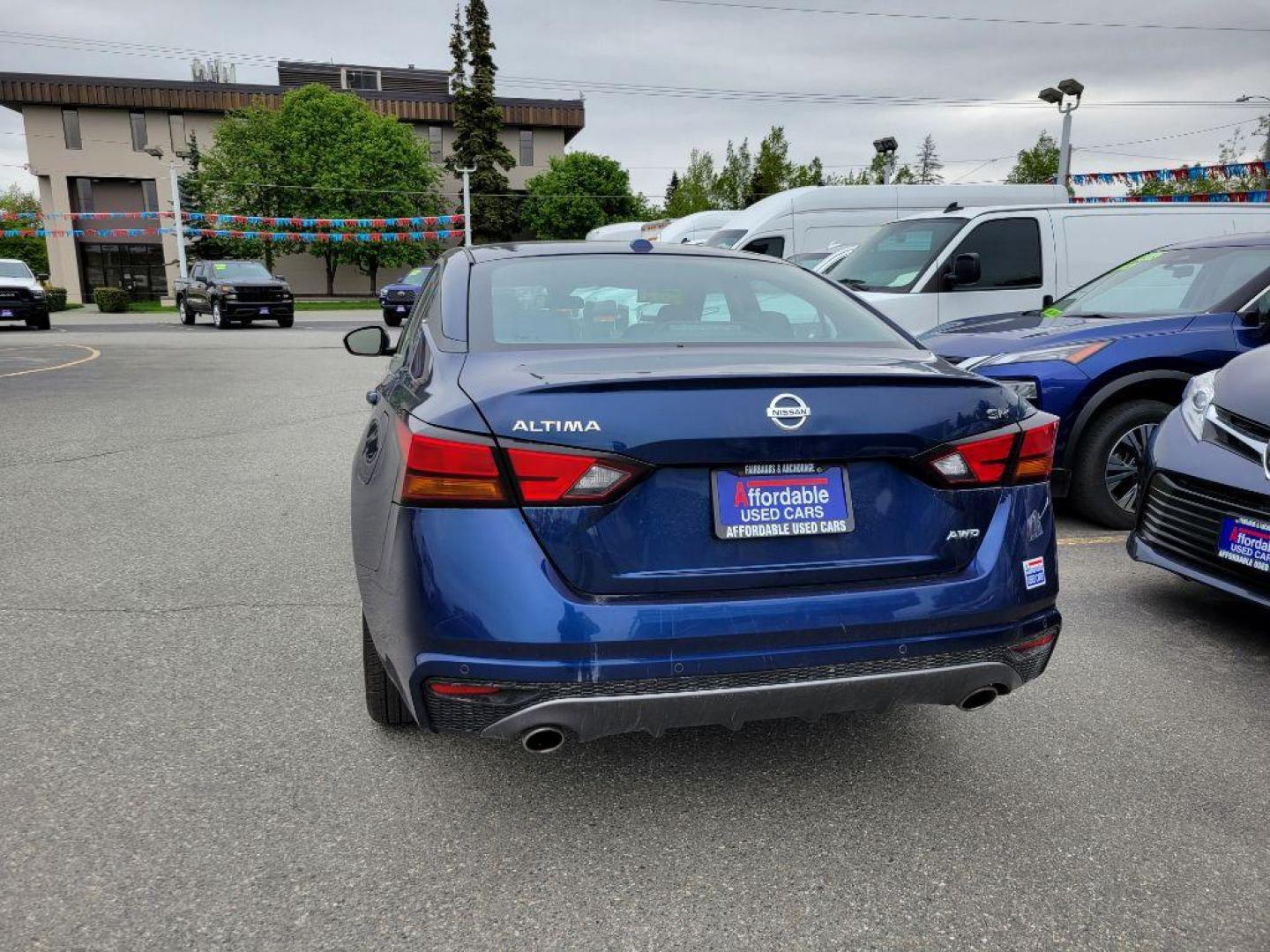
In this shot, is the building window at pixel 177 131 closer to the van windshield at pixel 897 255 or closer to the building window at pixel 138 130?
the building window at pixel 138 130

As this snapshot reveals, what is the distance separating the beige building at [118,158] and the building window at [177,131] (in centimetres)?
5

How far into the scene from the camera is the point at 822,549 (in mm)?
2379

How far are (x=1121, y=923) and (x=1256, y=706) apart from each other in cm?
161

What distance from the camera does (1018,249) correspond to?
29.1 feet

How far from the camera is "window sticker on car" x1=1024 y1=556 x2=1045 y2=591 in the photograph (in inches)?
101

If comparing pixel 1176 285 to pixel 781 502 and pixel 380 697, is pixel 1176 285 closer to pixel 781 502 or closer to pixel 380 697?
pixel 781 502

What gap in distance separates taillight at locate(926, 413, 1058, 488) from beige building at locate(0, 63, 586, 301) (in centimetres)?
5978

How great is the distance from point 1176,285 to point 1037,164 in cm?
3661

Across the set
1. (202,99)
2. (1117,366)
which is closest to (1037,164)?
(1117,366)

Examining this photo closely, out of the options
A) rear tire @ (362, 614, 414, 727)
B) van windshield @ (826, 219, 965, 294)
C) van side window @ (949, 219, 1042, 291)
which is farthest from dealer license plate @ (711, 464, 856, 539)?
van side window @ (949, 219, 1042, 291)

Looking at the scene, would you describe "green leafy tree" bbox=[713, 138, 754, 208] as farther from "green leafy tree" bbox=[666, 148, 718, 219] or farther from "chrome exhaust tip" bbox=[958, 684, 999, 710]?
"chrome exhaust tip" bbox=[958, 684, 999, 710]

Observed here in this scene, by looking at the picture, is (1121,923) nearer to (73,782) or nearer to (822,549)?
(822,549)

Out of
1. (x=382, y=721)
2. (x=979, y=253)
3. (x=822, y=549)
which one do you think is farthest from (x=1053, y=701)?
(x=979, y=253)

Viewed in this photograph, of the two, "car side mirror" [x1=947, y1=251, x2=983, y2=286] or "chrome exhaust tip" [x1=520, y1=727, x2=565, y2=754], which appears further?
"car side mirror" [x1=947, y1=251, x2=983, y2=286]
